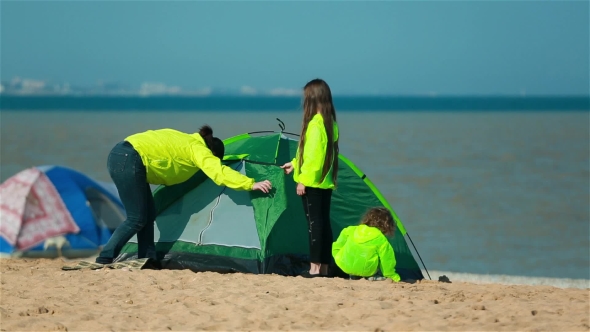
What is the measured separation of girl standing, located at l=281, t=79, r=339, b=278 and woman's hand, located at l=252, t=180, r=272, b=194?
358 millimetres

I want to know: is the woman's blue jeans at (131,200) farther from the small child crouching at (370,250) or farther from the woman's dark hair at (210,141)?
the small child crouching at (370,250)

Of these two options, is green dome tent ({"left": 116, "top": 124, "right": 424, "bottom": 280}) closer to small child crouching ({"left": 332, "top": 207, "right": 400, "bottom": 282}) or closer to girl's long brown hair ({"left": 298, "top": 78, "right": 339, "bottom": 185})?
small child crouching ({"left": 332, "top": 207, "right": 400, "bottom": 282})

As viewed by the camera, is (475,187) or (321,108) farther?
(475,187)

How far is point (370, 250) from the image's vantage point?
6.87 m

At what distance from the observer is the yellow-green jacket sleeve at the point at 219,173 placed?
7.14 meters

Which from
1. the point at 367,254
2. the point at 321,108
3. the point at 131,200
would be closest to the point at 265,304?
the point at 367,254

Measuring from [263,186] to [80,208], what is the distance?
151 inches

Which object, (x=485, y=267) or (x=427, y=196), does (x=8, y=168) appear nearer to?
(x=427, y=196)

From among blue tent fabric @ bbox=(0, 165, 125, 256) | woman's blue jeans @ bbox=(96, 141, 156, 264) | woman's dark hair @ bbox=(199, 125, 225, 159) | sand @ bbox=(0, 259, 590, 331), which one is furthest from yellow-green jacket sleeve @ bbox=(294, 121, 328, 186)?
blue tent fabric @ bbox=(0, 165, 125, 256)

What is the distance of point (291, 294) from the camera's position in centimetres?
608

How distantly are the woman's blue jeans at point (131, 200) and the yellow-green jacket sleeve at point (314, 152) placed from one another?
143cm

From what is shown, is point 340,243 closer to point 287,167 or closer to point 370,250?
point 370,250

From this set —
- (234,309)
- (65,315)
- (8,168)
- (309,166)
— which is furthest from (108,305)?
(8,168)

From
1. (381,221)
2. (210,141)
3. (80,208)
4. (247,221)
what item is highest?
(210,141)
